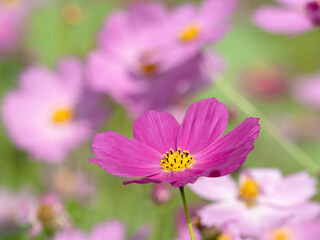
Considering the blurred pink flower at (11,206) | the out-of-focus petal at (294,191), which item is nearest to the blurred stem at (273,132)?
the out-of-focus petal at (294,191)

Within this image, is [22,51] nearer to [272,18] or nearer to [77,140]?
[77,140]

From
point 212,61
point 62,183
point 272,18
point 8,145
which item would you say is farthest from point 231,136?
point 8,145

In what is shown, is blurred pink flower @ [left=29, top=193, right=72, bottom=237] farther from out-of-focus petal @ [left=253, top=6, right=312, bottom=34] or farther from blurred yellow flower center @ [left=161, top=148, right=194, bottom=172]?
out-of-focus petal @ [left=253, top=6, right=312, bottom=34]

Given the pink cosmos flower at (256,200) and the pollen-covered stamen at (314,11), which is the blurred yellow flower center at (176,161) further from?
the pollen-covered stamen at (314,11)

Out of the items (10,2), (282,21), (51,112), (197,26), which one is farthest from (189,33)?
(10,2)

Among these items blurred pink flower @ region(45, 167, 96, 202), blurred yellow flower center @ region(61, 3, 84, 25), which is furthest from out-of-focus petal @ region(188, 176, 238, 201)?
blurred yellow flower center @ region(61, 3, 84, 25)

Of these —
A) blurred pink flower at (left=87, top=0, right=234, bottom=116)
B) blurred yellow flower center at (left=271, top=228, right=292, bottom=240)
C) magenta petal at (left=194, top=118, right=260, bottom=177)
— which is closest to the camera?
magenta petal at (left=194, top=118, right=260, bottom=177)
